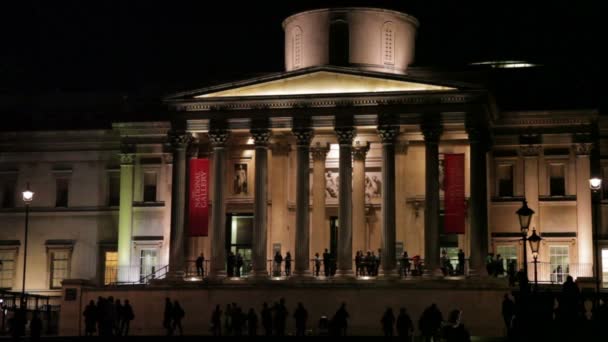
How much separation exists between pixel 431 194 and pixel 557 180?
32.7ft

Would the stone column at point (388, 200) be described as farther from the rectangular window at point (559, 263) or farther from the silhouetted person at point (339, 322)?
the rectangular window at point (559, 263)

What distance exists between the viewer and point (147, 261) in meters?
67.0

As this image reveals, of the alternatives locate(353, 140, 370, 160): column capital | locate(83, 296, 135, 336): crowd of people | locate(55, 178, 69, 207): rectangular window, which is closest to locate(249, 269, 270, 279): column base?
locate(83, 296, 135, 336): crowd of people

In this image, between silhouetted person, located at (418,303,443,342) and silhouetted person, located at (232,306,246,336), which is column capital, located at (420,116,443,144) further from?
silhouetted person, located at (418,303,443,342)

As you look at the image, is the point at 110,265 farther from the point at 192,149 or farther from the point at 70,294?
the point at 192,149

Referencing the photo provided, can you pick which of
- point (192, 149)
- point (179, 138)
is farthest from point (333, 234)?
point (179, 138)

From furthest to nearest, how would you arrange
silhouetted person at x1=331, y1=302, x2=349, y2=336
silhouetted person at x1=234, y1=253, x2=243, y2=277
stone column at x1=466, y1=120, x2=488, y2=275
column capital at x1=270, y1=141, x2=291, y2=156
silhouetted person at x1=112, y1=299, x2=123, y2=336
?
column capital at x1=270, y1=141, x2=291, y2=156, silhouetted person at x1=234, y1=253, x2=243, y2=277, stone column at x1=466, y1=120, x2=488, y2=275, silhouetted person at x1=112, y1=299, x2=123, y2=336, silhouetted person at x1=331, y1=302, x2=349, y2=336

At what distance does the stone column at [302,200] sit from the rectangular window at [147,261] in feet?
33.9

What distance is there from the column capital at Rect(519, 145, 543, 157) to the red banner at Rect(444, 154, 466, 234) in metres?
7.19

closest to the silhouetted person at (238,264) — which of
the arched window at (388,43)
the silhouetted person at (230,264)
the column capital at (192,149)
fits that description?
the silhouetted person at (230,264)

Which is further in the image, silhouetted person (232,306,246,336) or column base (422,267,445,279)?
column base (422,267,445,279)

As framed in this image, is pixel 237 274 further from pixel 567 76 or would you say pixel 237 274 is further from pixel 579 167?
pixel 567 76

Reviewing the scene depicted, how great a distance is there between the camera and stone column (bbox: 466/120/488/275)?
5806 centimetres

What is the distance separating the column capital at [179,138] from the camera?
61625 mm
